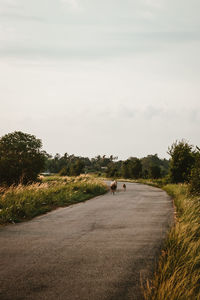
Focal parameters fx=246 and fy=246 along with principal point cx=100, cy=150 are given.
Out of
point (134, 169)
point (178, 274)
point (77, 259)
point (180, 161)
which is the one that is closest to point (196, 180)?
point (77, 259)

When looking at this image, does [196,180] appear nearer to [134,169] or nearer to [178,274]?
[178,274]

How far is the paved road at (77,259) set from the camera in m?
3.87

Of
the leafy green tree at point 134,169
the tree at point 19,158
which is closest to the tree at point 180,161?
the tree at point 19,158

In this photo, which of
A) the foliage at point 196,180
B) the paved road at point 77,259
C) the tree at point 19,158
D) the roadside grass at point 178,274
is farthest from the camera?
the tree at point 19,158

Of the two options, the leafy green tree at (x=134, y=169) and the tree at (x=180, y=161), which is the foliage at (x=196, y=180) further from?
the leafy green tree at (x=134, y=169)

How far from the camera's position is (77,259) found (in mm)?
5230

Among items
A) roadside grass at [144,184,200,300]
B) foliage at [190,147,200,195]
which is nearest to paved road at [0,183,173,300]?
roadside grass at [144,184,200,300]

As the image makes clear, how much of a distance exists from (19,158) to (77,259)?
61.1ft

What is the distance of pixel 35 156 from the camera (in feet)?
77.2

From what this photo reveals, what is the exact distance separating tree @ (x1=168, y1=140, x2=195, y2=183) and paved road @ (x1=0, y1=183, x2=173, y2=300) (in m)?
18.4

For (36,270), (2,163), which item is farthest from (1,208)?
(2,163)

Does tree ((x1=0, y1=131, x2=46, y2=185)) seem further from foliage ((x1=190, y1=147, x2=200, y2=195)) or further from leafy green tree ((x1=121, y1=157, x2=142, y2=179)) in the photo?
leafy green tree ((x1=121, y1=157, x2=142, y2=179))

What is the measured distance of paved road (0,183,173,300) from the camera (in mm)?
3865

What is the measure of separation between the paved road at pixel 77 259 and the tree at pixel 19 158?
519 inches
